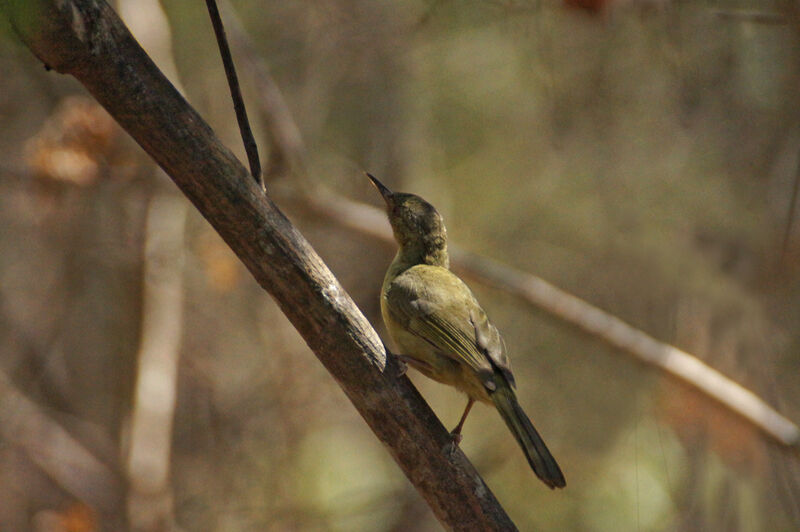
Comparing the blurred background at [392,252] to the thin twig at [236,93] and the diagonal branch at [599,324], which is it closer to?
the diagonal branch at [599,324]

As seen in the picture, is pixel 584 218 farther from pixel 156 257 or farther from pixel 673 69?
pixel 156 257

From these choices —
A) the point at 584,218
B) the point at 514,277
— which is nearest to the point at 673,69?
the point at 514,277

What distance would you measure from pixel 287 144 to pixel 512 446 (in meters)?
2.66

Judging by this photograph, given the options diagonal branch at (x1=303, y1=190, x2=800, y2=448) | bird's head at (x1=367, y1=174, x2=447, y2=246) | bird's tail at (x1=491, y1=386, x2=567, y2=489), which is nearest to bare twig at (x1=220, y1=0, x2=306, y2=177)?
diagonal branch at (x1=303, y1=190, x2=800, y2=448)

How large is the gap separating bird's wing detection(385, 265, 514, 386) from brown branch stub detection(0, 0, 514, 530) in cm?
62

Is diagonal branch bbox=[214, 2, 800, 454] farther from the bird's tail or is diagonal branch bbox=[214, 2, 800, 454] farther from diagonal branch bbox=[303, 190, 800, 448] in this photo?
the bird's tail

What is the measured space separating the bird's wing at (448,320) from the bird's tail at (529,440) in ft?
0.29

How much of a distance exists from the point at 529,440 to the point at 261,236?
111 cm

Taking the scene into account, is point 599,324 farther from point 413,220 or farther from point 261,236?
point 261,236

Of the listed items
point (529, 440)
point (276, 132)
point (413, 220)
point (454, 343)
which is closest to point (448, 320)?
point (454, 343)

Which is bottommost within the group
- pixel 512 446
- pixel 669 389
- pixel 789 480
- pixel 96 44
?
pixel 512 446

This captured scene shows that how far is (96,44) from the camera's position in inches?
72.9

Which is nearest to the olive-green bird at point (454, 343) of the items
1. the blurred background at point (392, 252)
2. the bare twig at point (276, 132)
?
the bare twig at point (276, 132)

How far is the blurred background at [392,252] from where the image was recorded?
14.7ft
